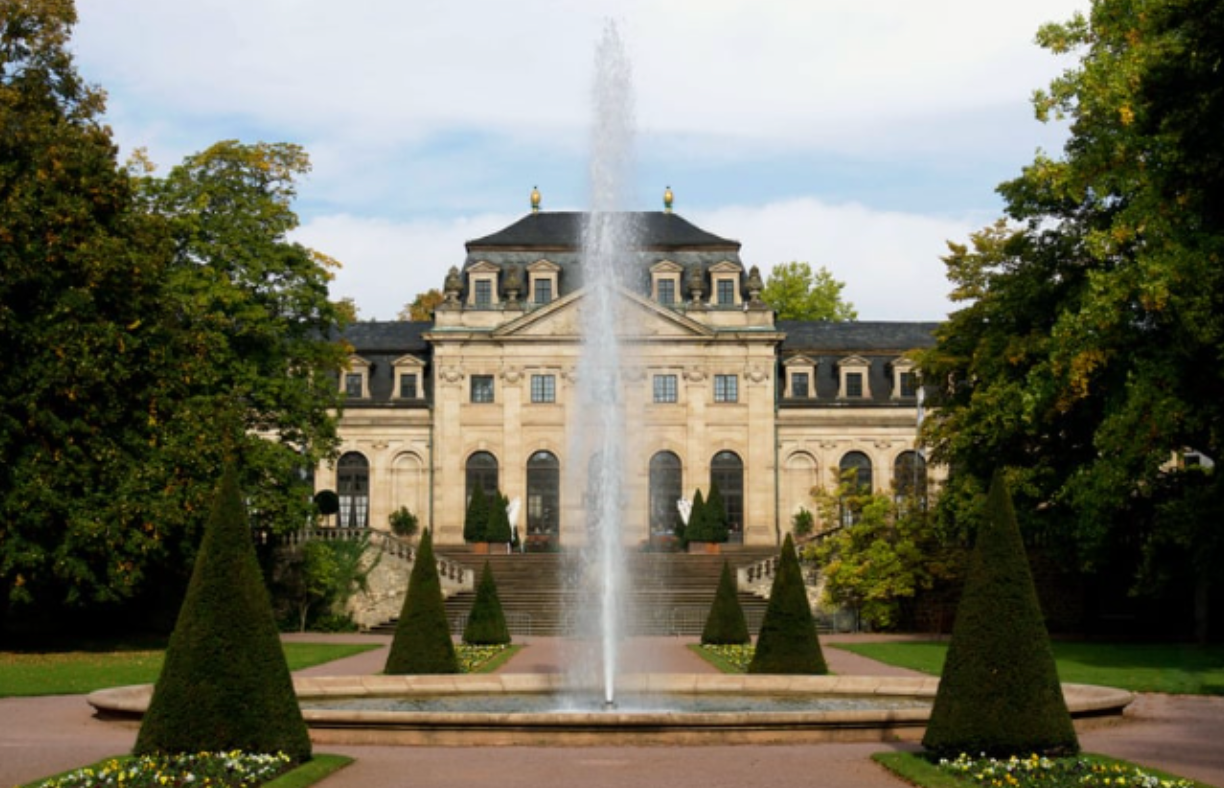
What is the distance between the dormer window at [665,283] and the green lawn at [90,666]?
2720cm

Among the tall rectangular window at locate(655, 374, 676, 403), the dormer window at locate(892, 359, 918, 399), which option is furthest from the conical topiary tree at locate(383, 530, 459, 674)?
the dormer window at locate(892, 359, 918, 399)

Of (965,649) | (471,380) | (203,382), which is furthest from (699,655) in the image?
(471,380)

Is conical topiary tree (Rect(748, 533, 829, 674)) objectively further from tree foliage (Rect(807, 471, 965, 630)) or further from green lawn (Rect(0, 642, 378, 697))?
tree foliage (Rect(807, 471, 965, 630))

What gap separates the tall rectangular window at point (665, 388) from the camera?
59656 mm

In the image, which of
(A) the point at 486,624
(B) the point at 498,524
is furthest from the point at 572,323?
(A) the point at 486,624

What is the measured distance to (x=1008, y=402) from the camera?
31969 millimetres

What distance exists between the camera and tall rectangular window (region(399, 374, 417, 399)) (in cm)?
6141

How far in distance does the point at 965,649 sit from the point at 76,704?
12.9 meters

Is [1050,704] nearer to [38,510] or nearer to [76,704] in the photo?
[76,704]

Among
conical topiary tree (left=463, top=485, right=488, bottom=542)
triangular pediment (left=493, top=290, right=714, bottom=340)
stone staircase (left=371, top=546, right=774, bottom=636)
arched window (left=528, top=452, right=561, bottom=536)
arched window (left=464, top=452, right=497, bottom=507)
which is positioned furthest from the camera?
arched window (left=464, top=452, right=497, bottom=507)

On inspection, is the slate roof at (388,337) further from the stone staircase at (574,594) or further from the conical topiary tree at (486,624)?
the conical topiary tree at (486,624)

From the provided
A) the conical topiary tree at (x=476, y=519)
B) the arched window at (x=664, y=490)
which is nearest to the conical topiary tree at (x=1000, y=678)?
the conical topiary tree at (x=476, y=519)

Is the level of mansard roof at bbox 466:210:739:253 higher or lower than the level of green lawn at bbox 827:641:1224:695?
higher

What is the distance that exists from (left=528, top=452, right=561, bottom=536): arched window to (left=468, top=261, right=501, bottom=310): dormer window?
6663 mm
